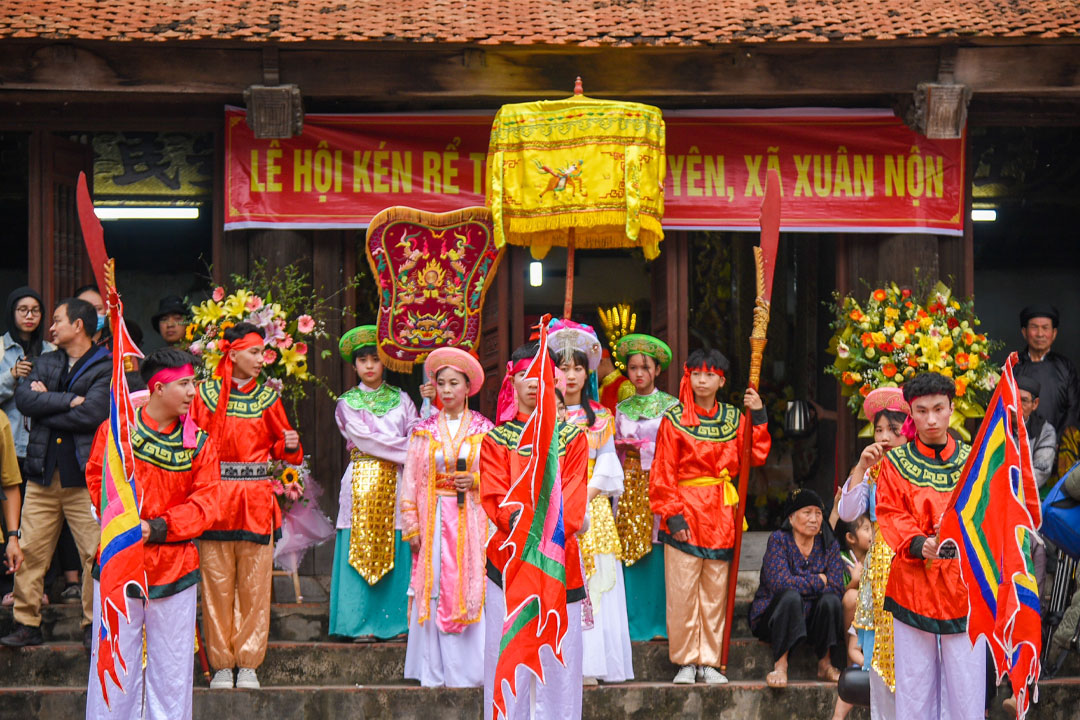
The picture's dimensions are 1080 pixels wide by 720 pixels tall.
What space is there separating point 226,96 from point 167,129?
0.77m

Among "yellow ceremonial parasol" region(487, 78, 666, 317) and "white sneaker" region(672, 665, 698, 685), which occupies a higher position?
"yellow ceremonial parasol" region(487, 78, 666, 317)

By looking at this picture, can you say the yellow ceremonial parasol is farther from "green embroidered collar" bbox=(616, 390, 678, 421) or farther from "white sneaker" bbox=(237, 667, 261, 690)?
"white sneaker" bbox=(237, 667, 261, 690)

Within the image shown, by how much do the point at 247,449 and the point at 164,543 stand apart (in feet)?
4.18

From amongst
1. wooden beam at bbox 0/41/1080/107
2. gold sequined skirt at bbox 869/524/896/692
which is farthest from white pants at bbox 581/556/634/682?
wooden beam at bbox 0/41/1080/107

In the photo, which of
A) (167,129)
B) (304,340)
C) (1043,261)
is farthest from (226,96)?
(1043,261)

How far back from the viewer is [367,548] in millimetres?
8133

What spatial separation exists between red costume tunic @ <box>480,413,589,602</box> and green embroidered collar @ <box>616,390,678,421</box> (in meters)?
1.86

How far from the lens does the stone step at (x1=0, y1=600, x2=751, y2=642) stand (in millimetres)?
8070

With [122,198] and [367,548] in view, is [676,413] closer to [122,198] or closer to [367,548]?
[367,548]

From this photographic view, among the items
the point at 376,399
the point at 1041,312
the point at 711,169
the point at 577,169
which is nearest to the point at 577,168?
the point at 577,169

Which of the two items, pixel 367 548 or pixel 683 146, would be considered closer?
pixel 367 548

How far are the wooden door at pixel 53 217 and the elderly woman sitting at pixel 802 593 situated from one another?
185 inches

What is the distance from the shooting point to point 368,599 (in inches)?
320

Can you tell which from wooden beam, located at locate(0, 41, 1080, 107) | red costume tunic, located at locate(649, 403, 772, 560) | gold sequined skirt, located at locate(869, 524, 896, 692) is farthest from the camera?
wooden beam, located at locate(0, 41, 1080, 107)
